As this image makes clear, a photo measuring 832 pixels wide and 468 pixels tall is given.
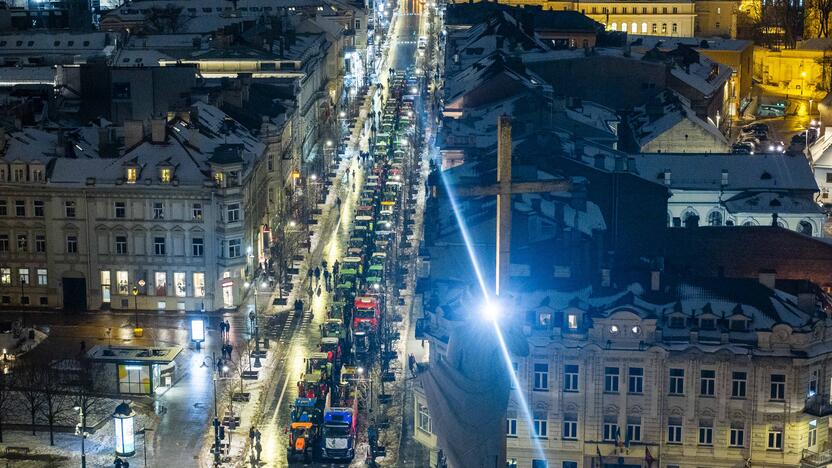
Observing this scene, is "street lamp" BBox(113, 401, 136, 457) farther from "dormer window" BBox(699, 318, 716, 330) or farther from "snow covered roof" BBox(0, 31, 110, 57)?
"snow covered roof" BBox(0, 31, 110, 57)

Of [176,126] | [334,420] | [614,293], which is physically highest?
[176,126]

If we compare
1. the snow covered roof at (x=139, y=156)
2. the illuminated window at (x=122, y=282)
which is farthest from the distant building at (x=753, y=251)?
the illuminated window at (x=122, y=282)

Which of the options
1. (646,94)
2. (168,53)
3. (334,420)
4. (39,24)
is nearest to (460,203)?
(334,420)

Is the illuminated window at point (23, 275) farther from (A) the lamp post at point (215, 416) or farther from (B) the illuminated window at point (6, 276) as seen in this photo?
(A) the lamp post at point (215, 416)

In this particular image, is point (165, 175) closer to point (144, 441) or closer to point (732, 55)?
point (144, 441)

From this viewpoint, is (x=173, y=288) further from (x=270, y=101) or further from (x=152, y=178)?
(x=270, y=101)

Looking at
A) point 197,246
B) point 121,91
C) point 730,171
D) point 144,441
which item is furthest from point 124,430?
point 121,91
